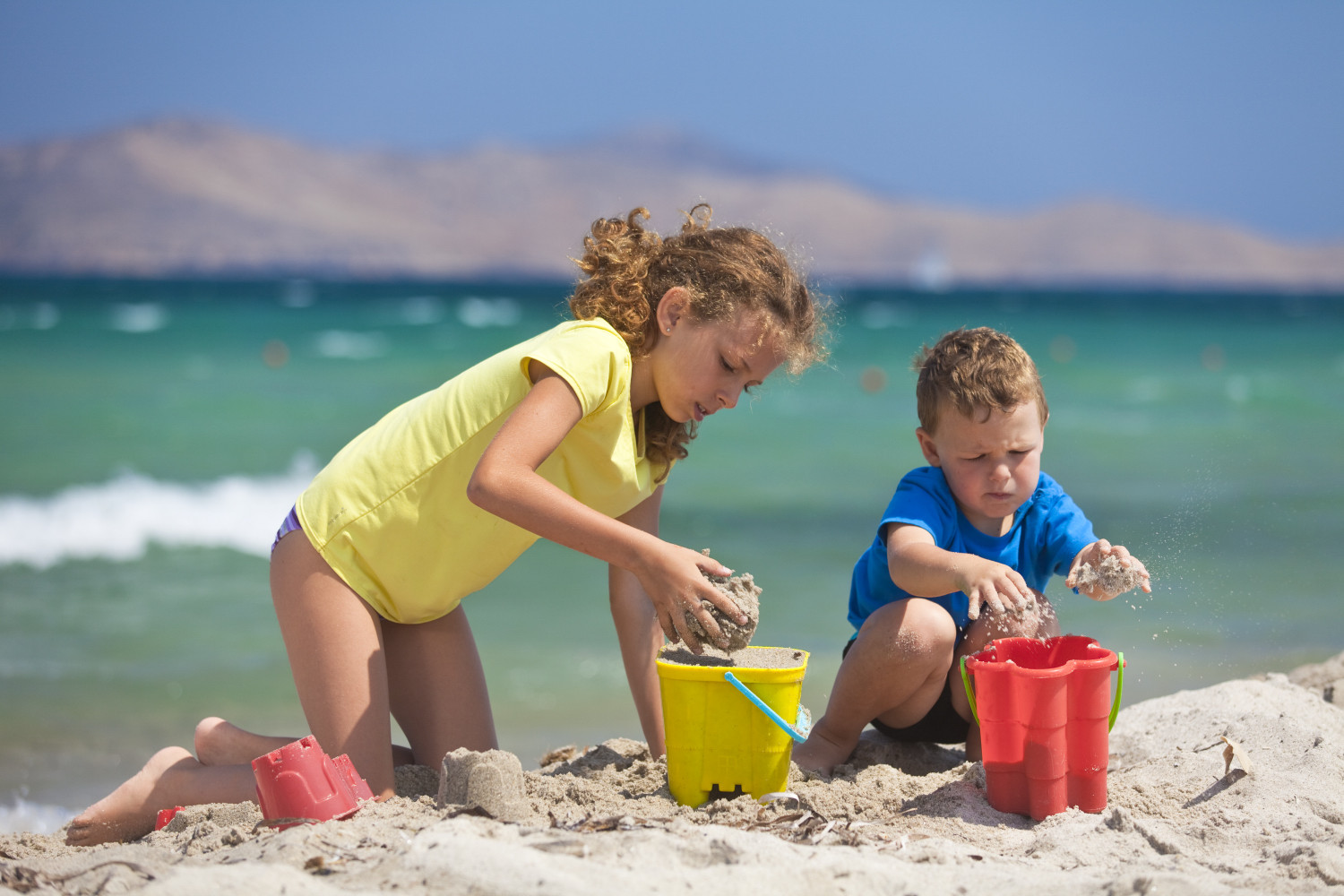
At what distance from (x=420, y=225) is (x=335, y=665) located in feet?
361

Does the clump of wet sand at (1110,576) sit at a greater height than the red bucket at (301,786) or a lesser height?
greater

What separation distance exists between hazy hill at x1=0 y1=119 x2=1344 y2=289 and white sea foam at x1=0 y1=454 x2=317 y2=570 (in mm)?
67476

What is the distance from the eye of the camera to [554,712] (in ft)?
13.6

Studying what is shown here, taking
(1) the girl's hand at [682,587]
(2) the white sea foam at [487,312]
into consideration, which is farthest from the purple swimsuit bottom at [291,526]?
(2) the white sea foam at [487,312]

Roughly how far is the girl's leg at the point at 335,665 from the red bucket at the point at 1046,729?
132 cm

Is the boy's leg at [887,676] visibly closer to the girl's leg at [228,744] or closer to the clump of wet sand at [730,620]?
the clump of wet sand at [730,620]

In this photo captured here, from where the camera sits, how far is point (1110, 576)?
253cm

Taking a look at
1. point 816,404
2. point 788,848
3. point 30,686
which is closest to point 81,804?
point 30,686

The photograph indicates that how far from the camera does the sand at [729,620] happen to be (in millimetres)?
2350

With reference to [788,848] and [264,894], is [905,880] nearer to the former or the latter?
[788,848]

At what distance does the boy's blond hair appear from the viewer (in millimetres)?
2639

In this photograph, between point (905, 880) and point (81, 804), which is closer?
point (905, 880)

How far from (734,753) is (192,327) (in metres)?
24.9

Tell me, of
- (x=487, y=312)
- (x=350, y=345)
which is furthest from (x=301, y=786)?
(x=487, y=312)
